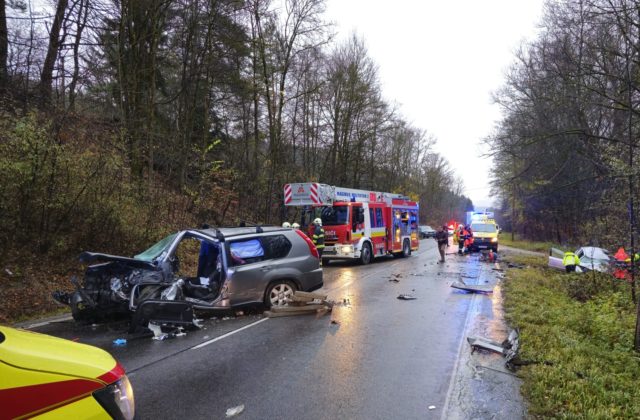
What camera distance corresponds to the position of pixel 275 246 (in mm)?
8398

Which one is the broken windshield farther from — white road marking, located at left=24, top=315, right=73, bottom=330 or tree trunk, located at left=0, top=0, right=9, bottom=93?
tree trunk, located at left=0, top=0, right=9, bottom=93

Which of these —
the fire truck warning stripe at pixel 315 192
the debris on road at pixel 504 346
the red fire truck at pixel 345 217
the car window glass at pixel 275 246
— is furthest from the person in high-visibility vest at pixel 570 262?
the car window glass at pixel 275 246

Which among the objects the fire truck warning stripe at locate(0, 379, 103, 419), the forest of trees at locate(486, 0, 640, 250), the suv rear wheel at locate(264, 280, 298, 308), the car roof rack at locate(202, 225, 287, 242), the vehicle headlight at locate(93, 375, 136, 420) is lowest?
the suv rear wheel at locate(264, 280, 298, 308)

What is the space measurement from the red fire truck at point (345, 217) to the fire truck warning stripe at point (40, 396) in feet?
45.6

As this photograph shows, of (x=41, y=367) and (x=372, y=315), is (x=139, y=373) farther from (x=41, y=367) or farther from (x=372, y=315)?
(x=372, y=315)

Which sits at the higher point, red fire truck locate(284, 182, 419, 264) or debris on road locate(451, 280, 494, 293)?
red fire truck locate(284, 182, 419, 264)

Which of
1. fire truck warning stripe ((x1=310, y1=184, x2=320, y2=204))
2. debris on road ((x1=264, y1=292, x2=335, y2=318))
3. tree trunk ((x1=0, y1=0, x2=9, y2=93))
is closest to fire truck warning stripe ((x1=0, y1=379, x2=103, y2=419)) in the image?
debris on road ((x1=264, y1=292, x2=335, y2=318))

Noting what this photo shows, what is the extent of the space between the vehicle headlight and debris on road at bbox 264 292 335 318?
221 inches

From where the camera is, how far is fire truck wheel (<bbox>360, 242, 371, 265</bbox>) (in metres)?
17.8

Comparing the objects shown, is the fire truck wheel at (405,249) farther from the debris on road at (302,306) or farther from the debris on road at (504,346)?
the debris on road at (504,346)

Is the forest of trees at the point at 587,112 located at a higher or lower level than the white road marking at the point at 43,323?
higher

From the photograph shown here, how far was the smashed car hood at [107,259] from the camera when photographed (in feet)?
20.6

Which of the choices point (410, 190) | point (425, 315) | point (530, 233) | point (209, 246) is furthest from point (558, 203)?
point (209, 246)

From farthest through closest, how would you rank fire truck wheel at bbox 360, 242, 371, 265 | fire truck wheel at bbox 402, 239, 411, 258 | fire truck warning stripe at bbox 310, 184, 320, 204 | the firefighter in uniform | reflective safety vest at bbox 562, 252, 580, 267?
fire truck wheel at bbox 402, 239, 411, 258
fire truck wheel at bbox 360, 242, 371, 265
fire truck warning stripe at bbox 310, 184, 320, 204
reflective safety vest at bbox 562, 252, 580, 267
the firefighter in uniform
